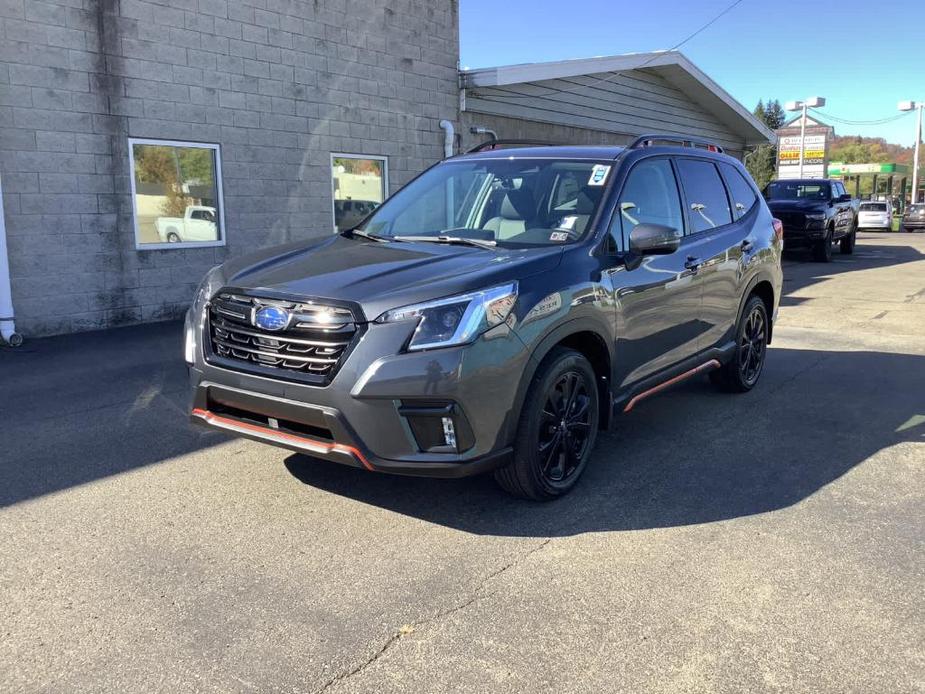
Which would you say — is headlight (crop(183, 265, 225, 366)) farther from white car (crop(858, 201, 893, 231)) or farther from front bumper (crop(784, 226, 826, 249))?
white car (crop(858, 201, 893, 231))

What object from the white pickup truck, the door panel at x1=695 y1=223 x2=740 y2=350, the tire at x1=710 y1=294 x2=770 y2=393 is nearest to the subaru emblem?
the door panel at x1=695 y1=223 x2=740 y2=350

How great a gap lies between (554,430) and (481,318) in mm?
859

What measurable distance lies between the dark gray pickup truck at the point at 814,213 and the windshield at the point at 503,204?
48.0 feet

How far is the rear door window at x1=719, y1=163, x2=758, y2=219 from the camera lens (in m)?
6.06

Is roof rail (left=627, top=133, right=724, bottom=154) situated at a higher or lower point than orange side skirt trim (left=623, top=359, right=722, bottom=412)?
higher

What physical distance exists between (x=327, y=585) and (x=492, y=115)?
1280cm

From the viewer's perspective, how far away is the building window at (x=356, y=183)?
40.1 ft

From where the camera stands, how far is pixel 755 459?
4875mm

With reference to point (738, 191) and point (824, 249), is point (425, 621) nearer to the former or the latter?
point (738, 191)

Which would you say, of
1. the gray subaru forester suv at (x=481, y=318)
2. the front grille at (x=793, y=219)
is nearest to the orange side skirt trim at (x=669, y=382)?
the gray subaru forester suv at (x=481, y=318)

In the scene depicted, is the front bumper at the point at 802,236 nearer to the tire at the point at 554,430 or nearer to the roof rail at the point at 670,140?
the roof rail at the point at 670,140

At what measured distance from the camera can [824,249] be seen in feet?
62.2

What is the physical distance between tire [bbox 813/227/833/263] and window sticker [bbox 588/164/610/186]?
1602cm

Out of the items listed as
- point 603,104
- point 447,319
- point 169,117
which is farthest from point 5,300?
point 603,104
